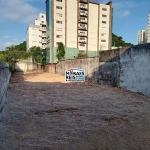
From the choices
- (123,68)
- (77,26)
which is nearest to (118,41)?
(77,26)

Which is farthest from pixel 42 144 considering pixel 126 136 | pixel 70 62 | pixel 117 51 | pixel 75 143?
pixel 70 62

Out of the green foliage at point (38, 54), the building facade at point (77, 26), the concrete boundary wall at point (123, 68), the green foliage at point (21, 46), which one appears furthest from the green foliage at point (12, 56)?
the green foliage at point (21, 46)

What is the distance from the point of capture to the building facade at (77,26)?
105 ft

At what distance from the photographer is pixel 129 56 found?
8.87 metres

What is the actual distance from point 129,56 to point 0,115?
299 inches

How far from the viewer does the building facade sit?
3191cm

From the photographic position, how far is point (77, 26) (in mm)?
34469

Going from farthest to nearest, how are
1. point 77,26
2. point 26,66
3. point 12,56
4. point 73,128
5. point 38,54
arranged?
Answer: point 38,54 < point 77,26 < point 12,56 < point 26,66 < point 73,128

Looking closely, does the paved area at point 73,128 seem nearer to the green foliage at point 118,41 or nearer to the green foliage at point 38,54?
the green foliage at point 38,54

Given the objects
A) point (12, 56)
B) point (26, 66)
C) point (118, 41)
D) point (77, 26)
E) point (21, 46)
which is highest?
point (77, 26)

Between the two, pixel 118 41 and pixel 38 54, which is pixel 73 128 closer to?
pixel 38 54

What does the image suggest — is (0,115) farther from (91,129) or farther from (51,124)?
(91,129)

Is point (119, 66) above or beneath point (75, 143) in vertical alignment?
above

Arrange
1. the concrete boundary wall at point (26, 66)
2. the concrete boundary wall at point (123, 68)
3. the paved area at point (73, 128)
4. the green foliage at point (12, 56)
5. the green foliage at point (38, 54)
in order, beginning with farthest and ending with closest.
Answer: the green foliage at point (38, 54) → the concrete boundary wall at point (26, 66) → the green foliage at point (12, 56) → the concrete boundary wall at point (123, 68) → the paved area at point (73, 128)
